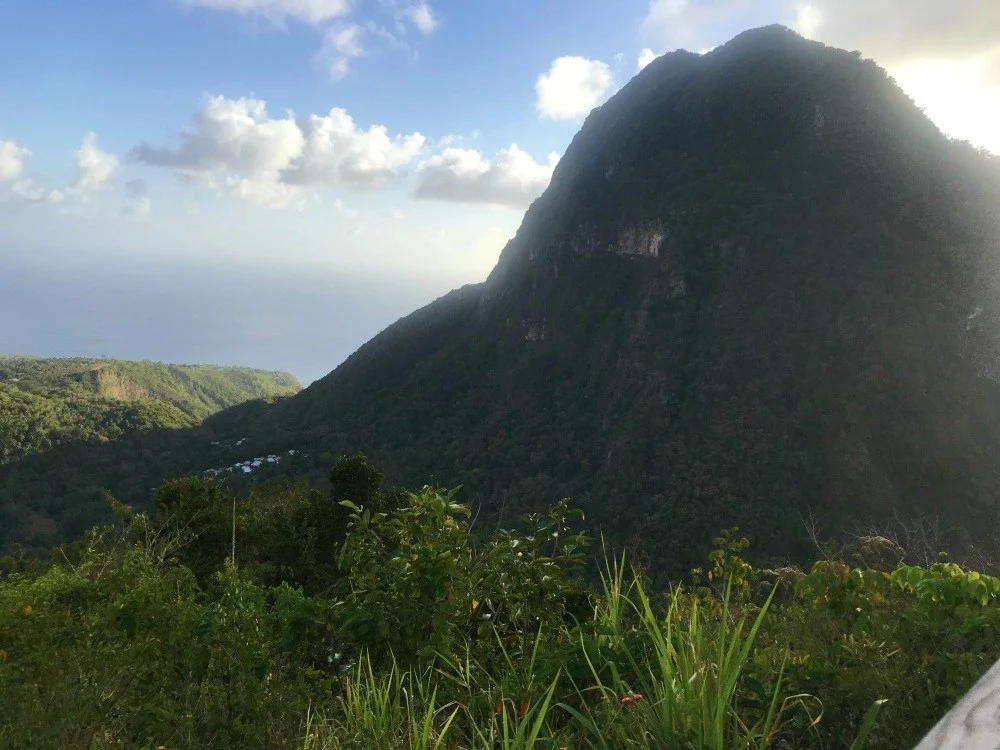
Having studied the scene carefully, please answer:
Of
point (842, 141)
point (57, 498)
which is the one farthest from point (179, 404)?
point (842, 141)

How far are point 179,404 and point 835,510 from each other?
334 feet

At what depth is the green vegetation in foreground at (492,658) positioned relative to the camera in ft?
5.35

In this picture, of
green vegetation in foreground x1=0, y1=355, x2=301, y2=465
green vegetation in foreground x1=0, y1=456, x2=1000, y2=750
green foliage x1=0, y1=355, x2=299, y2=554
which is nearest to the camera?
green vegetation in foreground x1=0, y1=456, x2=1000, y2=750

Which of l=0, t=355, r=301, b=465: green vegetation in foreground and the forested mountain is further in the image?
l=0, t=355, r=301, b=465: green vegetation in foreground

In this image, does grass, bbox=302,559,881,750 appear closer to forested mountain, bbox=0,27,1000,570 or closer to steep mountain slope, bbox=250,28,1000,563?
forested mountain, bbox=0,27,1000,570

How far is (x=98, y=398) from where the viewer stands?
79.2 metres

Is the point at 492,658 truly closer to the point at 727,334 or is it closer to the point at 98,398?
the point at 727,334

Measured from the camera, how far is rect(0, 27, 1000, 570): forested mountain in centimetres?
4409

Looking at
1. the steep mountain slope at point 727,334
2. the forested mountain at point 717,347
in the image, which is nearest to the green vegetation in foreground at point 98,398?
the forested mountain at point 717,347

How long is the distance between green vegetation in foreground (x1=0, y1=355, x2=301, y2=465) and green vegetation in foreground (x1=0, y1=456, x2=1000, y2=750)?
70799 millimetres

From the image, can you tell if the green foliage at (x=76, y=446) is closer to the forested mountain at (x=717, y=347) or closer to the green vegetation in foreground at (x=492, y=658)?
the forested mountain at (x=717, y=347)

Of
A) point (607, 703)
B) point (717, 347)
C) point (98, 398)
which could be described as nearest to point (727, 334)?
point (717, 347)

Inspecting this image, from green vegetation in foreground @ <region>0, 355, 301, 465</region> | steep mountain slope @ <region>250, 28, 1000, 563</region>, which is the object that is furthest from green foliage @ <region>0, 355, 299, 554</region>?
steep mountain slope @ <region>250, 28, 1000, 563</region>

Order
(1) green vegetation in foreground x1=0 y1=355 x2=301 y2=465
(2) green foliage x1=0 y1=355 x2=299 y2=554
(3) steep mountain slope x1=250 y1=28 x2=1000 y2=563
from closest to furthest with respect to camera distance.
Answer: (3) steep mountain slope x1=250 y1=28 x2=1000 y2=563 → (2) green foliage x1=0 y1=355 x2=299 y2=554 → (1) green vegetation in foreground x1=0 y1=355 x2=301 y2=465
